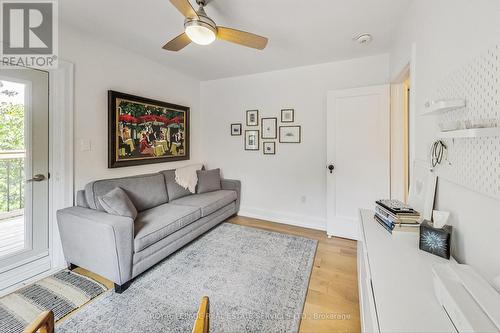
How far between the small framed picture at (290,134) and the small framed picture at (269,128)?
0.39 ft

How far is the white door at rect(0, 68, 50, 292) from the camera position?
75.8 inches

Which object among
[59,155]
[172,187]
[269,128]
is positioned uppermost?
[269,128]

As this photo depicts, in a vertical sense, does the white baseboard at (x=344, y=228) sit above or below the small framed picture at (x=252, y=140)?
below

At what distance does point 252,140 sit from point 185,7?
7.79ft

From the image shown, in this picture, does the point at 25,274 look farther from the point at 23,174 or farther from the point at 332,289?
the point at 332,289

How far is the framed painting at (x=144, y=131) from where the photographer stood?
8.57 ft

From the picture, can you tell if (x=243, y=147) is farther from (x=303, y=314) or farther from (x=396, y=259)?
(x=396, y=259)

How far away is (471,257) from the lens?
0.93 meters

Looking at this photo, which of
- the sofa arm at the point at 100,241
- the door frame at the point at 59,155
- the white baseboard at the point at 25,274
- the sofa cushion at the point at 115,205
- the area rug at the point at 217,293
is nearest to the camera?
the area rug at the point at 217,293

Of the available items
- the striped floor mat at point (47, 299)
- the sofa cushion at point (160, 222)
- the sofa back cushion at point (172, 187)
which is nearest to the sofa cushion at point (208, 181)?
the sofa back cushion at point (172, 187)

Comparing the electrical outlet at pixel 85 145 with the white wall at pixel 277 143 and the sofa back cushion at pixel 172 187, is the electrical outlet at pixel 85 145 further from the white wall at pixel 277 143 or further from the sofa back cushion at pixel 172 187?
the white wall at pixel 277 143

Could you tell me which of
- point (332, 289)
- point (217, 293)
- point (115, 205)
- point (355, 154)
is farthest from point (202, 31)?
point (332, 289)

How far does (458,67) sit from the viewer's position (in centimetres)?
105

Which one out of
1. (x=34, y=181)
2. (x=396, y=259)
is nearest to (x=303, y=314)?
(x=396, y=259)
